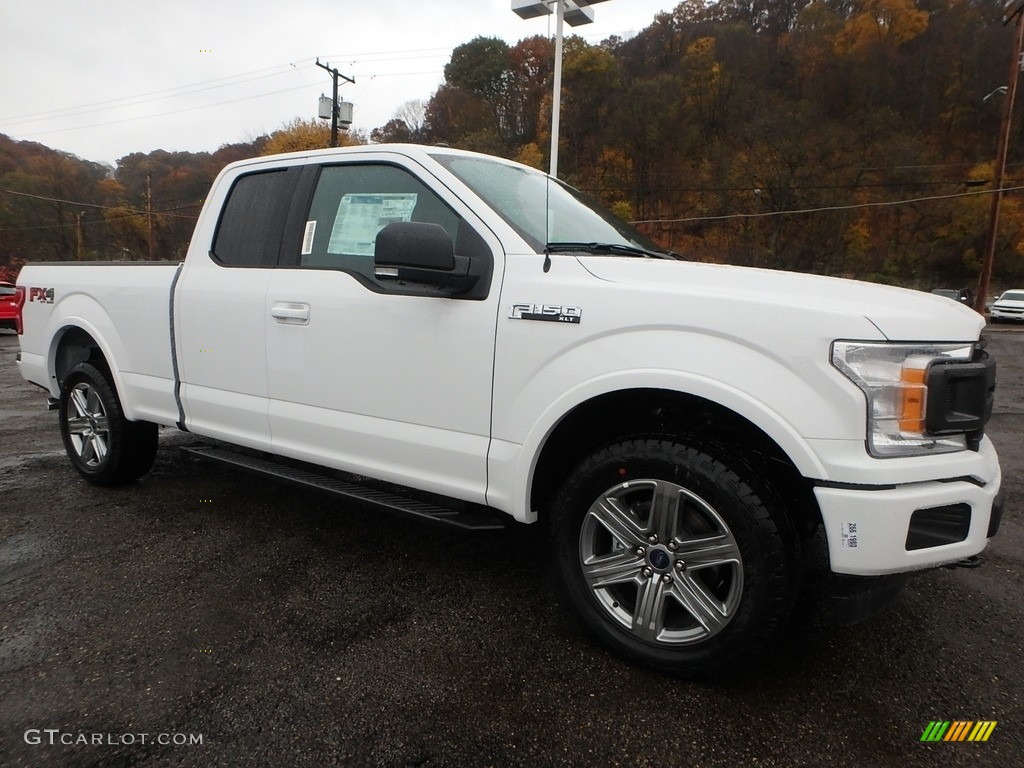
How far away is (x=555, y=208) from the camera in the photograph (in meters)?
3.09

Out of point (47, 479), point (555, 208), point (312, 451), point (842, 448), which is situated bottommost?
point (47, 479)

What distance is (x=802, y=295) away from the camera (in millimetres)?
2102

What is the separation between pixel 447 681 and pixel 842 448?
1512 millimetres

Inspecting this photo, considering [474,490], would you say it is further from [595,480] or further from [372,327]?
[372,327]

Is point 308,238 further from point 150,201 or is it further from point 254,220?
point 150,201

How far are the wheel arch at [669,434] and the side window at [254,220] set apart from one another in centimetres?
180

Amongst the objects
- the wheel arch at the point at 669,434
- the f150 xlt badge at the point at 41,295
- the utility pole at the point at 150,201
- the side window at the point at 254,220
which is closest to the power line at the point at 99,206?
the utility pole at the point at 150,201

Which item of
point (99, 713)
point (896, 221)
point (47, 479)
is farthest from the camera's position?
point (896, 221)

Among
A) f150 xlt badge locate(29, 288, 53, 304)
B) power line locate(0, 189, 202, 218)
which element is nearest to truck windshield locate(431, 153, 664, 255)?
f150 xlt badge locate(29, 288, 53, 304)

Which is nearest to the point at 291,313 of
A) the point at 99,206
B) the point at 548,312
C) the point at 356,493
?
the point at 356,493

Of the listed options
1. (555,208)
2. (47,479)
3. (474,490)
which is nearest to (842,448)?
(474,490)

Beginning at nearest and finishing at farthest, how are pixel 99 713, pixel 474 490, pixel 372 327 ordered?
pixel 99 713
pixel 474 490
pixel 372 327

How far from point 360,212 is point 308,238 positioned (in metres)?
0.33

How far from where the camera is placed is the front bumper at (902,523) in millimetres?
1913
